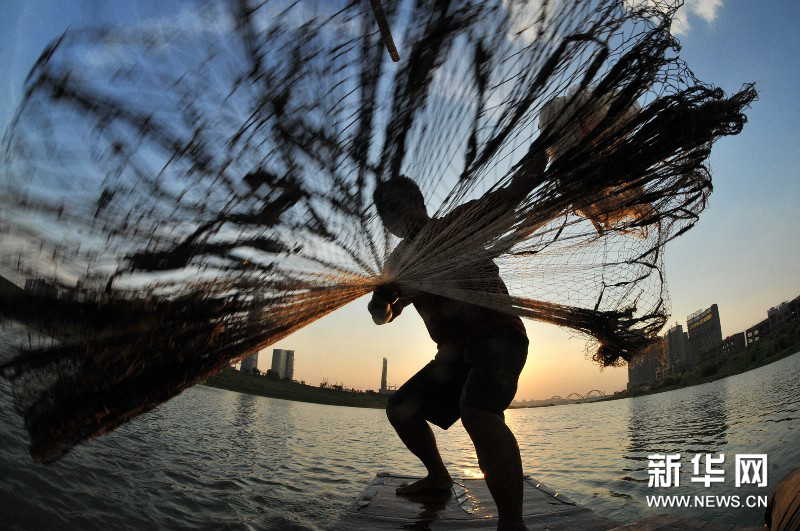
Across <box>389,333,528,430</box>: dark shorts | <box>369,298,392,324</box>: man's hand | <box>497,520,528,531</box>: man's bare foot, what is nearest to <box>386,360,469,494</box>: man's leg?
<box>389,333,528,430</box>: dark shorts

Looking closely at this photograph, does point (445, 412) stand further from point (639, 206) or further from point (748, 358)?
point (748, 358)

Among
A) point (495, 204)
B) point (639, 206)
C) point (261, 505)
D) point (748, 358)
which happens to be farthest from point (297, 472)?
point (748, 358)

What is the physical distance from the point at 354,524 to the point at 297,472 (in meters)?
2.29

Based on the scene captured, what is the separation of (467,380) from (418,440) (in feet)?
3.25

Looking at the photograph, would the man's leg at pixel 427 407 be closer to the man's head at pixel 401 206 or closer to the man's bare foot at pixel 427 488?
the man's bare foot at pixel 427 488

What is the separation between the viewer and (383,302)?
9.75ft

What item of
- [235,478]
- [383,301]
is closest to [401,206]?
[383,301]

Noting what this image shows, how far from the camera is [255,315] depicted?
2150mm

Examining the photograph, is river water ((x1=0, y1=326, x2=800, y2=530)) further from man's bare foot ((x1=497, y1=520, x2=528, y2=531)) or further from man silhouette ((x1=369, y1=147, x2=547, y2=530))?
man's bare foot ((x1=497, y1=520, x2=528, y2=531))

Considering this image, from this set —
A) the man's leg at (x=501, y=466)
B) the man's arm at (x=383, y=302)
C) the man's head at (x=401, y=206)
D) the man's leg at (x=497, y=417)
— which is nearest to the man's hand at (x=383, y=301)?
the man's arm at (x=383, y=302)

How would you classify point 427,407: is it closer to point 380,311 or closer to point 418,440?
point 418,440

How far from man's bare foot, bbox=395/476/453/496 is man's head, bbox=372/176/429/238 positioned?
6.55 feet

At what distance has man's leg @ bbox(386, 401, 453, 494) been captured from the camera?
3201 mm

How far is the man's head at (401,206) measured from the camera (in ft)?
7.16
